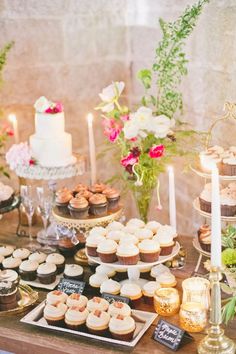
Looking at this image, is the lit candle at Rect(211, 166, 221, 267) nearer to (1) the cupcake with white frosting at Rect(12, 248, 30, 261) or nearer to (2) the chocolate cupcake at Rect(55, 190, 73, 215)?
(2) the chocolate cupcake at Rect(55, 190, 73, 215)

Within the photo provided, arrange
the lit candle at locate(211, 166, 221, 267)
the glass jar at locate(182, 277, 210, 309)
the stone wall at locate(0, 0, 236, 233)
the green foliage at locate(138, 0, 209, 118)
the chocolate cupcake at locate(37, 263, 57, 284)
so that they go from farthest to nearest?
the stone wall at locate(0, 0, 236, 233), the green foliage at locate(138, 0, 209, 118), the chocolate cupcake at locate(37, 263, 57, 284), the glass jar at locate(182, 277, 210, 309), the lit candle at locate(211, 166, 221, 267)

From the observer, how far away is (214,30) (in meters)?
2.46

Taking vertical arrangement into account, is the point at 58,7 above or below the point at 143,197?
above

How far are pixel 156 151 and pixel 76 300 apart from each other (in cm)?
58

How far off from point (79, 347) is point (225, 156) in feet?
2.59

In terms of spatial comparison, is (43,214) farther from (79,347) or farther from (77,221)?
(79,347)

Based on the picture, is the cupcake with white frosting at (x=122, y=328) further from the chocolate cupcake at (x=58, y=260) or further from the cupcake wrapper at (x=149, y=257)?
the chocolate cupcake at (x=58, y=260)

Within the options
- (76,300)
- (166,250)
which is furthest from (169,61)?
(76,300)

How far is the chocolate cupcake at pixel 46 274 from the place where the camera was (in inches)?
79.2

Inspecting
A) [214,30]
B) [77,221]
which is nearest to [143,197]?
[77,221]

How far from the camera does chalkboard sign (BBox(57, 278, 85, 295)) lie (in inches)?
75.2

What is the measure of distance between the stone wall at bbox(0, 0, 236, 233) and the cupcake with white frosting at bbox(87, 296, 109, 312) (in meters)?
0.98

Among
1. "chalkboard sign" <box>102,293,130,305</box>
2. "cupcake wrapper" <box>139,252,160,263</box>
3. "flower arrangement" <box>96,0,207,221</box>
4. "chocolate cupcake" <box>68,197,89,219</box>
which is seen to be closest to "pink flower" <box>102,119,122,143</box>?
"flower arrangement" <box>96,0,207,221</box>

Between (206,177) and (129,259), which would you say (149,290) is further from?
(206,177)
